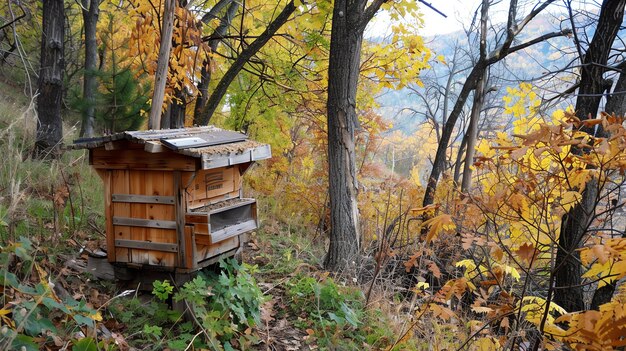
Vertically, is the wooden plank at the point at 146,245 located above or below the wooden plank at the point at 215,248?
above

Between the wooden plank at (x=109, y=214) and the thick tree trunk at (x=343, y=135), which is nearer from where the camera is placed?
the wooden plank at (x=109, y=214)

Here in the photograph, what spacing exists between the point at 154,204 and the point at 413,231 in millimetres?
6630

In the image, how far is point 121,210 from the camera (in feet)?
12.5

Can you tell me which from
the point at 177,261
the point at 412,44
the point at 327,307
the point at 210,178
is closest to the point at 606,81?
the point at 412,44

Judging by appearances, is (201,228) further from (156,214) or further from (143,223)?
(143,223)

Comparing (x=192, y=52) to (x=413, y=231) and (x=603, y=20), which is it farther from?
(x=413, y=231)

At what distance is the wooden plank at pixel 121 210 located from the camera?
3.78 metres

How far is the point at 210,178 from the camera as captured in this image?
390 centimetres

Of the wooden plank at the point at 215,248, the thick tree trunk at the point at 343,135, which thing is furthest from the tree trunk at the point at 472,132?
the wooden plank at the point at 215,248

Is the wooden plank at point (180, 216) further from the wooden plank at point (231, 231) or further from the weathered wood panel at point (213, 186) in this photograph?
the wooden plank at point (231, 231)

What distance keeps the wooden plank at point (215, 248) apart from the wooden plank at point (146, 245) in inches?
7.7

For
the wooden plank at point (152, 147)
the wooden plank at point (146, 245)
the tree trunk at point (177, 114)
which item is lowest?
the wooden plank at point (146, 245)

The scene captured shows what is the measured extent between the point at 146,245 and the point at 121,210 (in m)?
0.37

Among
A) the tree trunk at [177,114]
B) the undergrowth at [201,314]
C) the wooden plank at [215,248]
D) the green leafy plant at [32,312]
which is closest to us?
the green leafy plant at [32,312]
